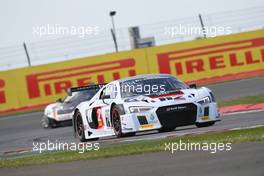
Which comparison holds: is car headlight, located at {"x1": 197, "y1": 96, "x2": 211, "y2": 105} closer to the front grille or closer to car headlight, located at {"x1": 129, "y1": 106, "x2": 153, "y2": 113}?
the front grille

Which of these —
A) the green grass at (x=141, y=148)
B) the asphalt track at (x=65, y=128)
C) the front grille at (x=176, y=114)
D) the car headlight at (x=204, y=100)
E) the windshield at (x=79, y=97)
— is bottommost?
the asphalt track at (x=65, y=128)

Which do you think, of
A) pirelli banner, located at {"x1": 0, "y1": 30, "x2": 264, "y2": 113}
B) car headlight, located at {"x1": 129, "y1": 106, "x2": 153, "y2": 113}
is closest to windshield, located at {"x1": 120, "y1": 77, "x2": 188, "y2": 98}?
car headlight, located at {"x1": 129, "y1": 106, "x2": 153, "y2": 113}

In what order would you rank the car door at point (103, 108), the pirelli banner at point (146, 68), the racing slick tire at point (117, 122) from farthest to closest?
the pirelli banner at point (146, 68) → the car door at point (103, 108) → the racing slick tire at point (117, 122)

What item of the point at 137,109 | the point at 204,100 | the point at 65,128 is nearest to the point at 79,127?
the point at 137,109

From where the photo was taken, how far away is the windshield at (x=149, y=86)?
1520cm

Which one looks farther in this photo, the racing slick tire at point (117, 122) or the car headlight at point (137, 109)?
the racing slick tire at point (117, 122)

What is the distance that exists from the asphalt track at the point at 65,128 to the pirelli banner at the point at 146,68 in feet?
2.94

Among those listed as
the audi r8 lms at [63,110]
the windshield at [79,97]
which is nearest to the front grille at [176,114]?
the audi r8 lms at [63,110]

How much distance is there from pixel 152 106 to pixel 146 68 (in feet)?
53.5

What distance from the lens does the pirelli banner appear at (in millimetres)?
30562

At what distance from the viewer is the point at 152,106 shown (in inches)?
567

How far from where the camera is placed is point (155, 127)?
14.4 m

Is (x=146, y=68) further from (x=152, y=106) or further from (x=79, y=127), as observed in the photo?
(x=152, y=106)

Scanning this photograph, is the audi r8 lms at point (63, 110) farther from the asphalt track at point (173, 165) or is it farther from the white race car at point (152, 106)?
the asphalt track at point (173, 165)
